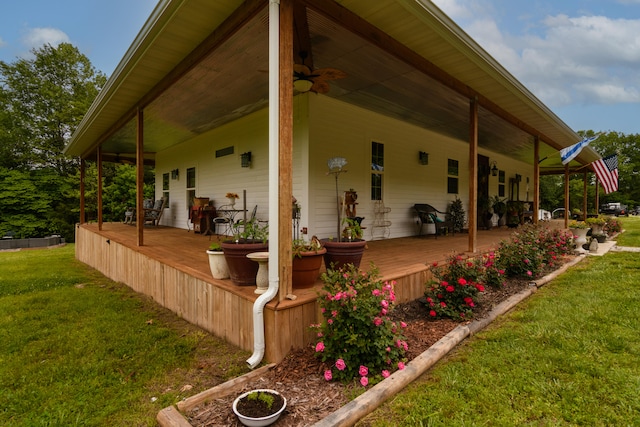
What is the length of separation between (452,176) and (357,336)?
7619 millimetres

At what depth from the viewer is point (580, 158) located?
974 cm

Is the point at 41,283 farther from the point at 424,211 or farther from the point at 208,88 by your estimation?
the point at 424,211


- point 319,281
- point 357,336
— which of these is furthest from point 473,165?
point 357,336

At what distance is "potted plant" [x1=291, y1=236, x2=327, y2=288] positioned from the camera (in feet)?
8.61

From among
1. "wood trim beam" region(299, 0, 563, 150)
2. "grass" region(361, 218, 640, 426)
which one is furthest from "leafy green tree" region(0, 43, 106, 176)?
"grass" region(361, 218, 640, 426)

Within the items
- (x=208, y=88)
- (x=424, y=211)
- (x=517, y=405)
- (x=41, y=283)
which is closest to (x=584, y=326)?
(x=517, y=405)

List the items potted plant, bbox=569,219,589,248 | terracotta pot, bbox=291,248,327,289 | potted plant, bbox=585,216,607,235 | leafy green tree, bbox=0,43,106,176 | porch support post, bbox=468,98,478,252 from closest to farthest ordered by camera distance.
Answer: terracotta pot, bbox=291,248,327,289, porch support post, bbox=468,98,478,252, potted plant, bbox=569,219,589,248, potted plant, bbox=585,216,607,235, leafy green tree, bbox=0,43,106,176

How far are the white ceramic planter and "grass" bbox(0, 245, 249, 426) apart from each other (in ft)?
1.85

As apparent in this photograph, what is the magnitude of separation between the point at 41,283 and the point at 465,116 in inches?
315

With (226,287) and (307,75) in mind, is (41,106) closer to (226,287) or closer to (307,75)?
(307,75)

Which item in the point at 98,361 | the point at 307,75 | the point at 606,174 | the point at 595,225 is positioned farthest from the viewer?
the point at 606,174

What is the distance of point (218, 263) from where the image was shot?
3012 mm

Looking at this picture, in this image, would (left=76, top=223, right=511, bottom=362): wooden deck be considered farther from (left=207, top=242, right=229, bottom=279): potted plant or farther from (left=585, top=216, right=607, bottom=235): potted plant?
(left=585, top=216, right=607, bottom=235): potted plant

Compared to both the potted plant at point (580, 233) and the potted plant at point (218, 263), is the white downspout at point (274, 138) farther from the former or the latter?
the potted plant at point (580, 233)
